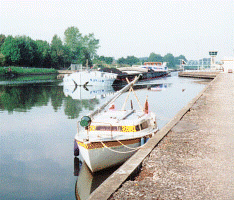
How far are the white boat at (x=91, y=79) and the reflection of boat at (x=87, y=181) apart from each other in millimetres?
54057

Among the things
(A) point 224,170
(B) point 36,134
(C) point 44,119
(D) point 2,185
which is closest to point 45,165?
(D) point 2,185

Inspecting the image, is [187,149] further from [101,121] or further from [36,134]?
[36,134]

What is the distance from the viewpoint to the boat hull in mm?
12320

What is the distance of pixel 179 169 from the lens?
851 cm

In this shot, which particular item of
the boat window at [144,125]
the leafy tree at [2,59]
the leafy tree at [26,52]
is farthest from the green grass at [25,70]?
the boat window at [144,125]

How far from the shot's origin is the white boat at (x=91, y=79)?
222 feet

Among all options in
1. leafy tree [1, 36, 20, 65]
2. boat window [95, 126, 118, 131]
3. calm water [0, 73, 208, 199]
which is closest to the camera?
calm water [0, 73, 208, 199]

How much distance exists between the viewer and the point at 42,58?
135 m

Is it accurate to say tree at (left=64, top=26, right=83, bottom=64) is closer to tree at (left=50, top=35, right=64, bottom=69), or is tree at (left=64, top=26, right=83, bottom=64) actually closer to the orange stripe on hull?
tree at (left=50, top=35, right=64, bottom=69)

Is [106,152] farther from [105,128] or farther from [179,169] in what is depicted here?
[179,169]

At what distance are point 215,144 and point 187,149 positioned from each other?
1.27m

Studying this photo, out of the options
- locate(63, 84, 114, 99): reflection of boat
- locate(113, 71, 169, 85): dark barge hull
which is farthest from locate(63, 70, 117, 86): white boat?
locate(113, 71, 169, 85): dark barge hull

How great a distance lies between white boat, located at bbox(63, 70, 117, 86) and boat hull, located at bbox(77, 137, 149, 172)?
178ft

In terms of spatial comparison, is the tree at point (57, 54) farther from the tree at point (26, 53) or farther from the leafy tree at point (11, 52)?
the leafy tree at point (11, 52)
